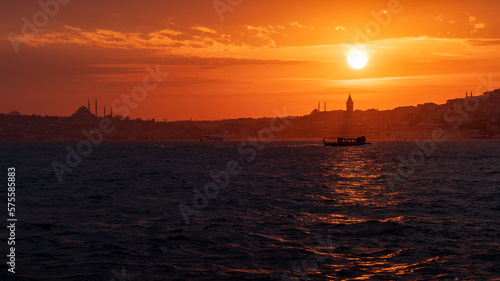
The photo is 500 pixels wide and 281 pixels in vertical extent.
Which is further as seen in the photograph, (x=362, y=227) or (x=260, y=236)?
(x=362, y=227)

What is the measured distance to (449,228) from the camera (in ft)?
81.7

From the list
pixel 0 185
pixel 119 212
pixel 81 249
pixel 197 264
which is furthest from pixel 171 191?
pixel 197 264

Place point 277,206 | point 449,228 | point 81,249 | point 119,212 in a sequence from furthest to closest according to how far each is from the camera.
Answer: point 277,206 → point 119,212 → point 449,228 → point 81,249

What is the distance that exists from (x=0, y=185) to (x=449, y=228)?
4325 centimetres

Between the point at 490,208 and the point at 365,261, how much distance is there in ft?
57.5

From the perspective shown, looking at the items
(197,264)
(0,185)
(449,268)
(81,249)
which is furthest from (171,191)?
(449,268)

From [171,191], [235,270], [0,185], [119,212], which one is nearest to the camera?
[235,270]

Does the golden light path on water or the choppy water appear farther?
the golden light path on water

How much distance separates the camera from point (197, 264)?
18.3m

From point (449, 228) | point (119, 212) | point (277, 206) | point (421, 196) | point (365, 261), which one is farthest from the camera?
point (421, 196)

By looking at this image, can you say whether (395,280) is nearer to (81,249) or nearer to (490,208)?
(81,249)

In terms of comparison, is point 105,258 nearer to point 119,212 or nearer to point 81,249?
point 81,249

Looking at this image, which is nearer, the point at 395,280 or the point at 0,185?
the point at 395,280

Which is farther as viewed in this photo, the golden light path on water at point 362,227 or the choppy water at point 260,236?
the golden light path on water at point 362,227
